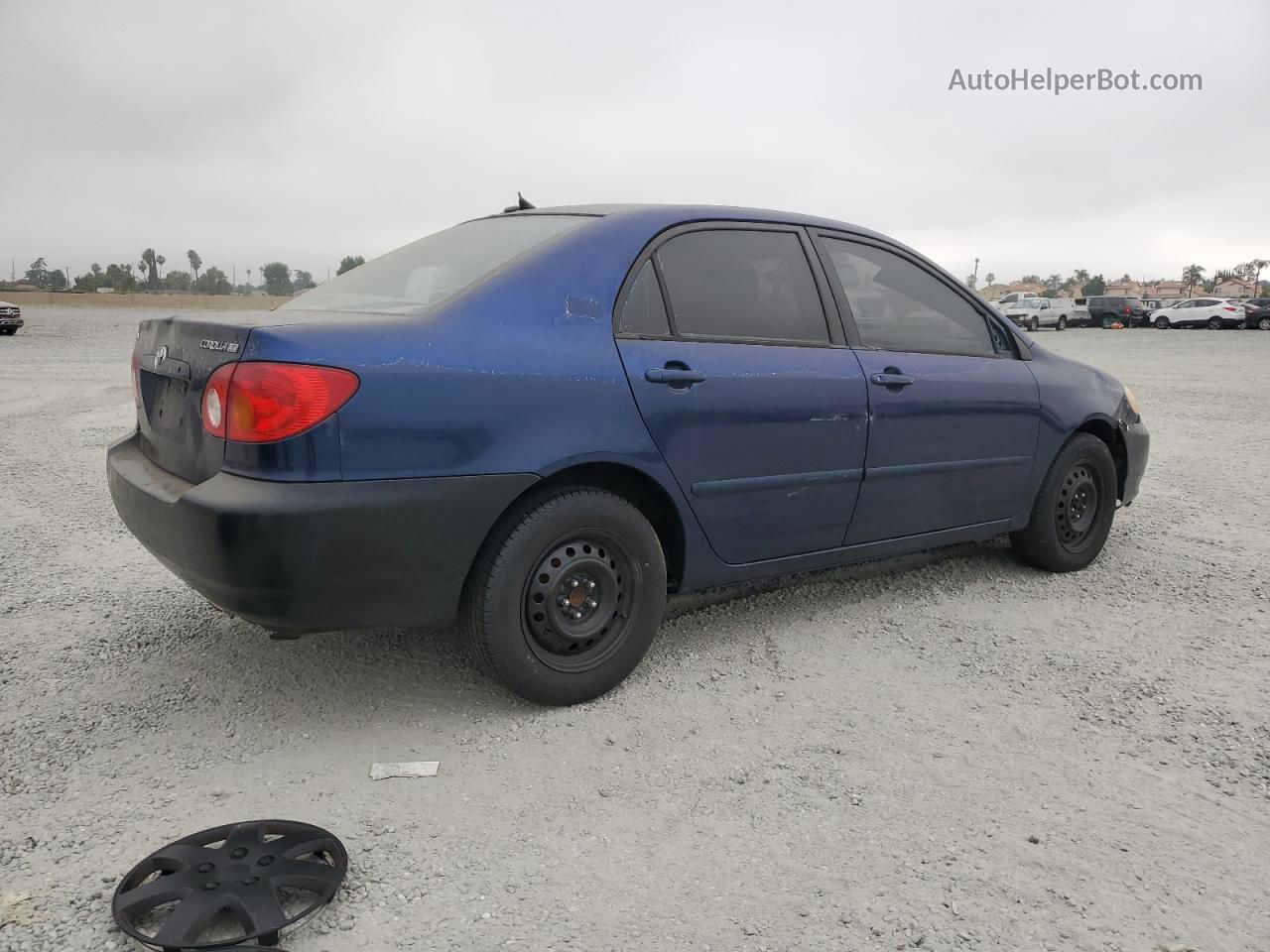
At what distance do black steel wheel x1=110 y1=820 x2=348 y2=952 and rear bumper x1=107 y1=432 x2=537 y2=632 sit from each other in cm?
59

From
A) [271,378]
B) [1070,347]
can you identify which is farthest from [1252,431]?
[1070,347]

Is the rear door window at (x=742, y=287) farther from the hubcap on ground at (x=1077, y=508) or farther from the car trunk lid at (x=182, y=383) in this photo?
the hubcap on ground at (x=1077, y=508)

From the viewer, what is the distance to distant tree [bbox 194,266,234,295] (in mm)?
83188

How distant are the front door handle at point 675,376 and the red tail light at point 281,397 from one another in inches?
38.3

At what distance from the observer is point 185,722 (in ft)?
10.0

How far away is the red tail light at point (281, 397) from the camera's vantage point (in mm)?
2602

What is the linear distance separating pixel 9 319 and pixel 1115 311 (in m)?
43.1

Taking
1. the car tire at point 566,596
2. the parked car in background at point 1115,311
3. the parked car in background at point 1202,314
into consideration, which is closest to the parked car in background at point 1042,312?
the parked car in background at point 1115,311

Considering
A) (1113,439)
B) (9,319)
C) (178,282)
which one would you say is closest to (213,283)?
(178,282)

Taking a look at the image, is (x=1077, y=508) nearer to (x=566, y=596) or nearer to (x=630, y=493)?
(x=630, y=493)

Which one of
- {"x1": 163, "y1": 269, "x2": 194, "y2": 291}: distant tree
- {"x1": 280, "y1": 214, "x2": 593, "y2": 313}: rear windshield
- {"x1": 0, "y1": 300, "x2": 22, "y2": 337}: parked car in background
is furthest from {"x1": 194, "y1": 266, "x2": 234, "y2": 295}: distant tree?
{"x1": 280, "y1": 214, "x2": 593, "y2": 313}: rear windshield

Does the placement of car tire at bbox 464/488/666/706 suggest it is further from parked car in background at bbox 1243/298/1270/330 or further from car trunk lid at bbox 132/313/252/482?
parked car in background at bbox 1243/298/1270/330

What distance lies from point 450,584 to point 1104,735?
81.4 inches

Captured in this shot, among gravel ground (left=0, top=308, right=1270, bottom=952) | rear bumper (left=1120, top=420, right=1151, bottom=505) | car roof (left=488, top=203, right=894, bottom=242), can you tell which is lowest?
gravel ground (left=0, top=308, right=1270, bottom=952)
